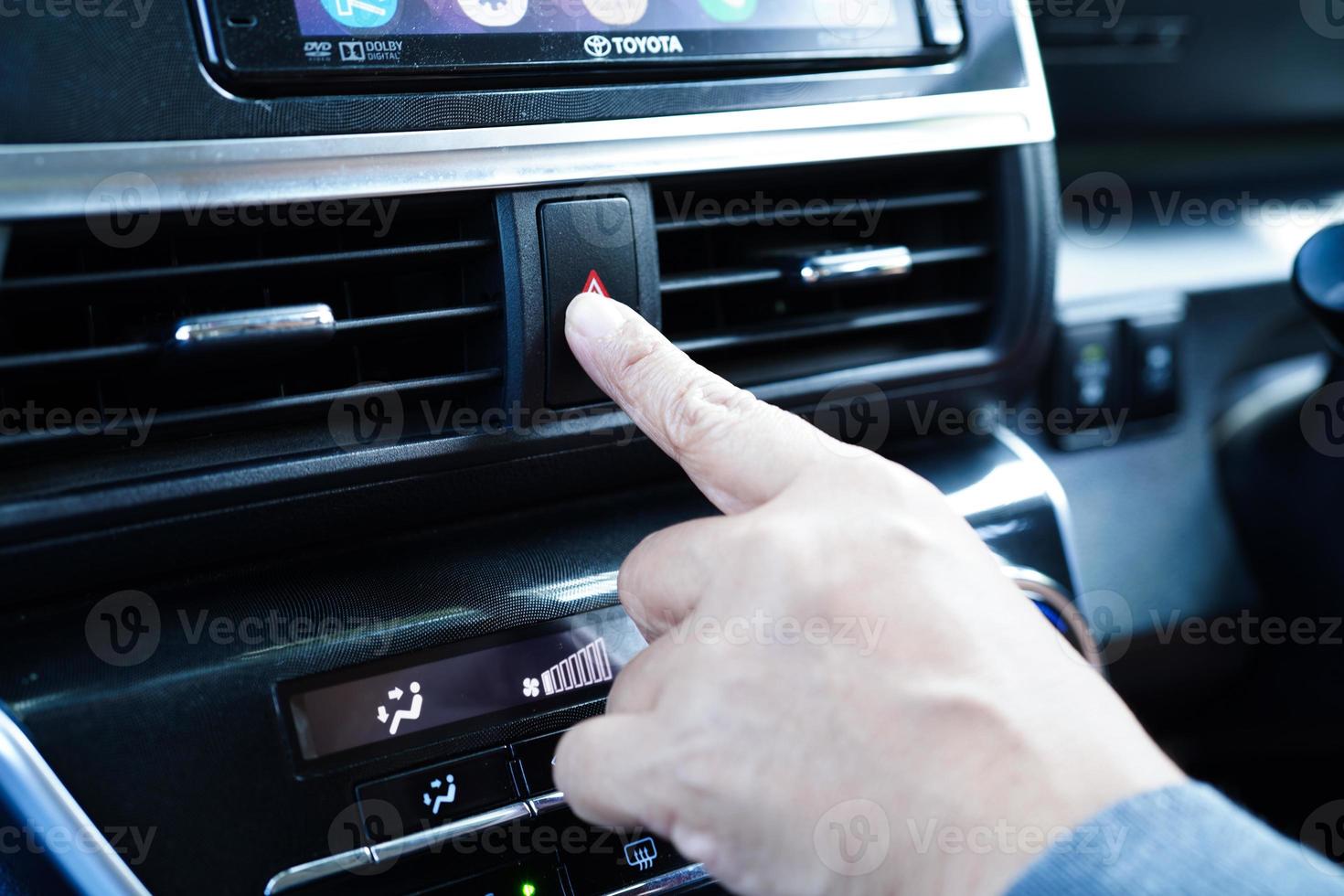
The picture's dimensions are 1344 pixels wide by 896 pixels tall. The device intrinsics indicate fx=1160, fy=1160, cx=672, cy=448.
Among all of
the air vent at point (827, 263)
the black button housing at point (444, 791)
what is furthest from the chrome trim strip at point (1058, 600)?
the black button housing at point (444, 791)

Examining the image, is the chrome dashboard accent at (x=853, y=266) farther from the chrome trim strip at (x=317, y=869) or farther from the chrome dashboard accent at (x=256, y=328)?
the chrome trim strip at (x=317, y=869)

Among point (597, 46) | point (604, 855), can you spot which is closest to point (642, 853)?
point (604, 855)

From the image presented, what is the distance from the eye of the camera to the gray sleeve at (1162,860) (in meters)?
0.50

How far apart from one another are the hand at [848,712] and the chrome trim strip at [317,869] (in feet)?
0.60

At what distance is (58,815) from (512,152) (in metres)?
0.46

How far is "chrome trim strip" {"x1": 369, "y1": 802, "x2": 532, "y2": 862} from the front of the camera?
70cm

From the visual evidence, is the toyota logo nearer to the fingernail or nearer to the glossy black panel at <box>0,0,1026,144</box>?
the glossy black panel at <box>0,0,1026,144</box>

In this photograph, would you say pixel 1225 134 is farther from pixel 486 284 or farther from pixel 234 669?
pixel 234 669

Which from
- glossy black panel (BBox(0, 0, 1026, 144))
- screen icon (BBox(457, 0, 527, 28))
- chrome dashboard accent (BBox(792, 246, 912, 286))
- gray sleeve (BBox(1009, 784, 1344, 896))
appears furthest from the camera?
chrome dashboard accent (BBox(792, 246, 912, 286))

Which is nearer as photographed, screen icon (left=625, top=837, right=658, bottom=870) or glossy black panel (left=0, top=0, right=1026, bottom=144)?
glossy black panel (left=0, top=0, right=1026, bottom=144)

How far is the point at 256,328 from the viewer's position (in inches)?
26.1

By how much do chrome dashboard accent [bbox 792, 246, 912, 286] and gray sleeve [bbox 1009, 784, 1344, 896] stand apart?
430 mm

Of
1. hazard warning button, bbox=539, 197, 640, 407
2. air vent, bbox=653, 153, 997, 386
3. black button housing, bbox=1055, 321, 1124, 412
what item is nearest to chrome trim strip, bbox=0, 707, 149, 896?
hazard warning button, bbox=539, 197, 640, 407

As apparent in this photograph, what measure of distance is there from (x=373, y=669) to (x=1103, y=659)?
759 mm
